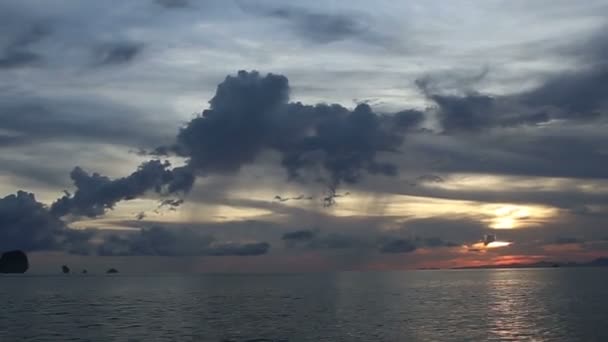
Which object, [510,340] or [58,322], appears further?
[58,322]

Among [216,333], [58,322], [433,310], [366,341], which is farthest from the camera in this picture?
[433,310]

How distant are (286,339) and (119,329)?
27.4 m

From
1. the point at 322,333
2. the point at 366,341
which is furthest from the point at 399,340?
the point at 322,333

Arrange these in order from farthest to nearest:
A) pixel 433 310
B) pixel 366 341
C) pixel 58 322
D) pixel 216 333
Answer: pixel 433 310 < pixel 58 322 < pixel 216 333 < pixel 366 341

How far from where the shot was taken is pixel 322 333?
94812mm

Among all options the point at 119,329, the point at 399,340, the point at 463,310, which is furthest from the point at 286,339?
the point at 463,310

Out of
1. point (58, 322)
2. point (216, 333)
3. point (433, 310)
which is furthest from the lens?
point (433, 310)

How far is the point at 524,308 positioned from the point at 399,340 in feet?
220

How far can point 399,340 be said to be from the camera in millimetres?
86750

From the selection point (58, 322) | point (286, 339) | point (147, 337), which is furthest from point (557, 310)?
point (58, 322)

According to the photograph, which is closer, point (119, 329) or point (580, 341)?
point (580, 341)

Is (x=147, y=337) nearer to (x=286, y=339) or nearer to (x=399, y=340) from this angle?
(x=286, y=339)

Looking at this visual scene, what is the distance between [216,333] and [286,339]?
469 inches

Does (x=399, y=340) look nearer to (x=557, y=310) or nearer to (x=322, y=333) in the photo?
(x=322, y=333)
